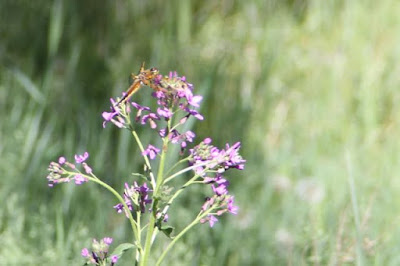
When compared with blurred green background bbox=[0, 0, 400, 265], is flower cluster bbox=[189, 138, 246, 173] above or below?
below

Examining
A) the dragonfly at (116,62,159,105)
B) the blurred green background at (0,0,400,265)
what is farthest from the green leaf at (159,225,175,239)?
the blurred green background at (0,0,400,265)

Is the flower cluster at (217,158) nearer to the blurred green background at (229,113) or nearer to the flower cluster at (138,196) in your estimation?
the flower cluster at (138,196)

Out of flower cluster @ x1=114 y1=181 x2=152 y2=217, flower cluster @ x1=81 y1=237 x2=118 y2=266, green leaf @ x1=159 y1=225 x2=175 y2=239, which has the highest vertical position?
flower cluster @ x1=114 y1=181 x2=152 y2=217

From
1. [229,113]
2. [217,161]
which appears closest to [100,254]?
[217,161]

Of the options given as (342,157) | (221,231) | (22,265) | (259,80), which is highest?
(259,80)

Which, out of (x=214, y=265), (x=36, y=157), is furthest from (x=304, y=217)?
(x=36, y=157)

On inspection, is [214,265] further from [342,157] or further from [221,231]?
[342,157]

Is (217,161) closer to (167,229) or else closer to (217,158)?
(217,158)

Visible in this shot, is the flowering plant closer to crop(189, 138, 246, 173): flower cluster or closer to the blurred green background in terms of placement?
crop(189, 138, 246, 173): flower cluster
